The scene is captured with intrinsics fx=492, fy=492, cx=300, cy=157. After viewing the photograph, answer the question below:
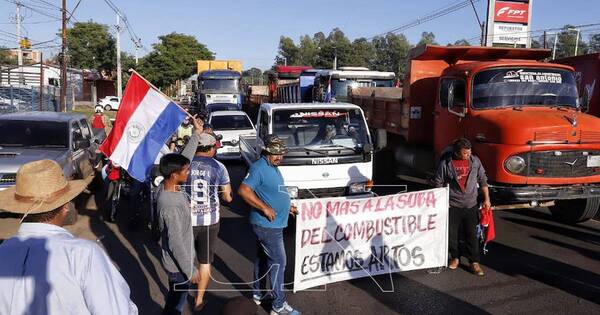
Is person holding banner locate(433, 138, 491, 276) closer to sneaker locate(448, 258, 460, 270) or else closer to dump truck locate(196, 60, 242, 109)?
sneaker locate(448, 258, 460, 270)

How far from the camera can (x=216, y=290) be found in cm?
541

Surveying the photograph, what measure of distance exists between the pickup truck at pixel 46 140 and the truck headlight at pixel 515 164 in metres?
6.80

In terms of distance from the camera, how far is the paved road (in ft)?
16.3

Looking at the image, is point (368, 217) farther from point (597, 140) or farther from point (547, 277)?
point (597, 140)

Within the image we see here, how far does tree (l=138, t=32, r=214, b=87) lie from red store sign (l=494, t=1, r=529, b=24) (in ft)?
133

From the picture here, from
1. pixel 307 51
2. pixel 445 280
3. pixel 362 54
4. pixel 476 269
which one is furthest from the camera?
pixel 307 51

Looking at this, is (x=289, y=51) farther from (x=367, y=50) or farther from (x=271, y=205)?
(x=271, y=205)

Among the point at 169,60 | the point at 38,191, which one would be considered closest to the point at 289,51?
the point at 169,60

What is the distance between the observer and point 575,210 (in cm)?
796

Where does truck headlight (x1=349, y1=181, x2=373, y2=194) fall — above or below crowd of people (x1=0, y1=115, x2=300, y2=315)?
below

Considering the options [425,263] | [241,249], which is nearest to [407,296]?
[425,263]

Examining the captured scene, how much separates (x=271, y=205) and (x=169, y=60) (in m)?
57.6

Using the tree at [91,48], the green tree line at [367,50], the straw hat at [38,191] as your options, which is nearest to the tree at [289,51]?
the green tree line at [367,50]

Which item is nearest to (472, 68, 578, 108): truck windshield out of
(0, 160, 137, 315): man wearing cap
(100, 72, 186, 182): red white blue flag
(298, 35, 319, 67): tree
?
(100, 72, 186, 182): red white blue flag
